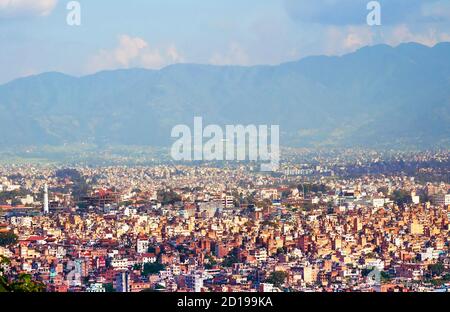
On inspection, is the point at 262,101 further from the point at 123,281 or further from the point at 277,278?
the point at 123,281

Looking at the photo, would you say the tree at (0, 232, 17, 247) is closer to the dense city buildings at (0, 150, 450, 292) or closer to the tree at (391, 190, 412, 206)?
the dense city buildings at (0, 150, 450, 292)

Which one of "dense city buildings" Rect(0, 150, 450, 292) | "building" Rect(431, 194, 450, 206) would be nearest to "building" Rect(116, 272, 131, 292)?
"dense city buildings" Rect(0, 150, 450, 292)

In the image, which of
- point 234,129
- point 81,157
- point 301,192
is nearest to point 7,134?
point 81,157

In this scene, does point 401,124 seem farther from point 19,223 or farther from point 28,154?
point 19,223

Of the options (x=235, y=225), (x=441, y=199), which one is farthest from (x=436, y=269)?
(x=441, y=199)

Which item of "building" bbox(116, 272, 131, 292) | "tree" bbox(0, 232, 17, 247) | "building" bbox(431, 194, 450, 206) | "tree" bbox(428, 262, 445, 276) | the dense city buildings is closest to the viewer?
"building" bbox(116, 272, 131, 292)

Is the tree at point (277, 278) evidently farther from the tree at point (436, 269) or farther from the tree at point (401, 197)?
the tree at point (401, 197)
